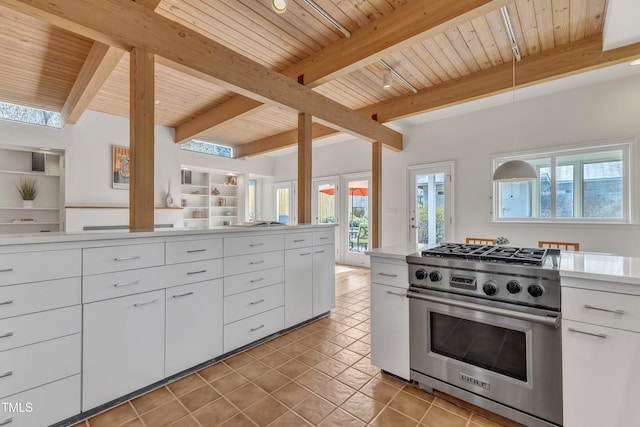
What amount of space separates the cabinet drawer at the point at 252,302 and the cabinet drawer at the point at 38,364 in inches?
37.4

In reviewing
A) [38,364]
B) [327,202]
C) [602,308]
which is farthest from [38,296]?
[327,202]

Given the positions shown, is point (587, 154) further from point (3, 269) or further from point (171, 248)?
point (3, 269)

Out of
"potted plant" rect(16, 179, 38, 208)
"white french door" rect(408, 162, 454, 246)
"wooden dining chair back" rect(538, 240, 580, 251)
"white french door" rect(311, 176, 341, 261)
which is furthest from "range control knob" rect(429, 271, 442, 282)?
"potted plant" rect(16, 179, 38, 208)

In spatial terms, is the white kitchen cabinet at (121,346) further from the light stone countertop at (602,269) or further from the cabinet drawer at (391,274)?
the light stone countertop at (602,269)

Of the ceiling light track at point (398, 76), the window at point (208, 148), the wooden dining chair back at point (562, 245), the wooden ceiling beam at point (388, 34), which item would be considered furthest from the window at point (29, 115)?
the wooden dining chair back at point (562, 245)

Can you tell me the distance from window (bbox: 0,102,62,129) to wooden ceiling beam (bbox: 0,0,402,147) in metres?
3.76

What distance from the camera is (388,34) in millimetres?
2551

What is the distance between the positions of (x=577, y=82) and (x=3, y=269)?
586 cm

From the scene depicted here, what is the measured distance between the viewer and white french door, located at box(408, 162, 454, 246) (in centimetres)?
505

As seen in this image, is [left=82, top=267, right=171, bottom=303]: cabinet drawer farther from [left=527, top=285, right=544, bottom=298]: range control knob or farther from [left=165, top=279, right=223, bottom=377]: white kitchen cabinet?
[left=527, top=285, right=544, bottom=298]: range control knob

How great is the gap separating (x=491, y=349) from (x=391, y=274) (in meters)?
0.72

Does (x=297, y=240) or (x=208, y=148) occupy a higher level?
(x=208, y=148)

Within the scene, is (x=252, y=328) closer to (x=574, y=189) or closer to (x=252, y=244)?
(x=252, y=244)

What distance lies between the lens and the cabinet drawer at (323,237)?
123 inches
